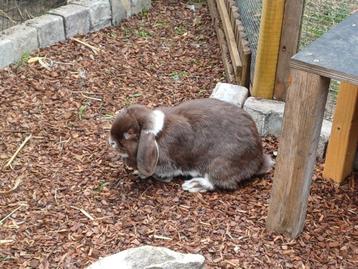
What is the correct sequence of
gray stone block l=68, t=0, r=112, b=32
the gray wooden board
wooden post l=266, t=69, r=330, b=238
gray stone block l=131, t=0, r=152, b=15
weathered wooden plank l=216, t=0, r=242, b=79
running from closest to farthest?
1. the gray wooden board
2. wooden post l=266, t=69, r=330, b=238
3. weathered wooden plank l=216, t=0, r=242, b=79
4. gray stone block l=68, t=0, r=112, b=32
5. gray stone block l=131, t=0, r=152, b=15

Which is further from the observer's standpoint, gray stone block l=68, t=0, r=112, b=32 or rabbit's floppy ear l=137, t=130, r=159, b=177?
gray stone block l=68, t=0, r=112, b=32

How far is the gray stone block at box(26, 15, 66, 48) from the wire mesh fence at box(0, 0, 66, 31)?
0.26 metres

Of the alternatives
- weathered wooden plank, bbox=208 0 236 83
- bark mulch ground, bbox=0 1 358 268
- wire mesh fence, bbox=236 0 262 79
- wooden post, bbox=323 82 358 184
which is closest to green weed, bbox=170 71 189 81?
bark mulch ground, bbox=0 1 358 268

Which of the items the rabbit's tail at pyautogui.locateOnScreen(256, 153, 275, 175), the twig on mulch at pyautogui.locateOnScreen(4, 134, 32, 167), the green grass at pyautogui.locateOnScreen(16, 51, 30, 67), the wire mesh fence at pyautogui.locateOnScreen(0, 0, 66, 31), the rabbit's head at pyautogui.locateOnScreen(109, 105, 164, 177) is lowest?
the twig on mulch at pyautogui.locateOnScreen(4, 134, 32, 167)

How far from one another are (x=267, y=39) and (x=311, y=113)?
1374 millimetres

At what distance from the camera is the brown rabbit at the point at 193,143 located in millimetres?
4070

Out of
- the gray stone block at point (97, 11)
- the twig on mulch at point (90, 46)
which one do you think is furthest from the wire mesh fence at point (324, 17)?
the gray stone block at point (97, 11)

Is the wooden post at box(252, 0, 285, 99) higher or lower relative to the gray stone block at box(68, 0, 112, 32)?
higher

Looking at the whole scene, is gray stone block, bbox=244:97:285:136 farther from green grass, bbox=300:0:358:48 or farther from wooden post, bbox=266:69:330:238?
wooden post, bbox=266:69:330:238

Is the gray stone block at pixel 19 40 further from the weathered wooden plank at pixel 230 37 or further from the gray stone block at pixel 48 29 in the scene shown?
the weathered wooden plank at pixel 230 37

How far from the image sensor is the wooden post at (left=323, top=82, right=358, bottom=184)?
4.07m

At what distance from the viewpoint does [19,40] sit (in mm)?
5641

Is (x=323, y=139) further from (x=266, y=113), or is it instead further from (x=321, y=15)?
(x=321, y=15)

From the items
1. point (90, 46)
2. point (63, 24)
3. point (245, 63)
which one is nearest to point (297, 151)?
point (245, 63)
